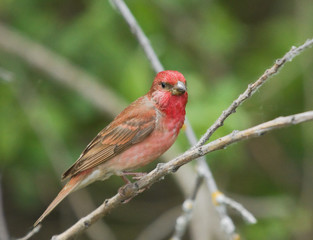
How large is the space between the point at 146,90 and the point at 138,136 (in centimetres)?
192

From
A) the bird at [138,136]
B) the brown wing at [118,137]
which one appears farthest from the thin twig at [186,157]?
the brown wing at [118,137]

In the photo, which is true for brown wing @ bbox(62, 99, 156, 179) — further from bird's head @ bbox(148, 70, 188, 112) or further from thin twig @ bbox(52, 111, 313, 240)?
thin twig @ bbox(52, 111, 313, 240)

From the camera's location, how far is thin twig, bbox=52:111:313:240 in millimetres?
2273

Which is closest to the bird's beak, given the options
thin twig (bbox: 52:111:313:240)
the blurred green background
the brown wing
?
the brown wing

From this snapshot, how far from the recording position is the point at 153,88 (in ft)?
13.9

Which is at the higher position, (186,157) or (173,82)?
(173,82)

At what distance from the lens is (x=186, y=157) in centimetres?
271

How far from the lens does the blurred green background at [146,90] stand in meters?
6.38

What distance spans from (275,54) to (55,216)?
3662 mm

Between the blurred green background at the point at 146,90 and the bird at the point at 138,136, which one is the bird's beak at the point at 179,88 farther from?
the blurred green background at the point at 146,90

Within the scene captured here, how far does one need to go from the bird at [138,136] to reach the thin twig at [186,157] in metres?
0.58

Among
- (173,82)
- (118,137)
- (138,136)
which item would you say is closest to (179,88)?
(173,82)

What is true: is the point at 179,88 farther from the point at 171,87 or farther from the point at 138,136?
the point at 138,136

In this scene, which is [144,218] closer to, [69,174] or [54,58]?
[54,58]
